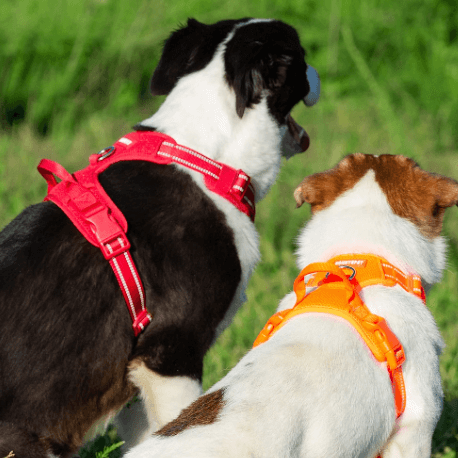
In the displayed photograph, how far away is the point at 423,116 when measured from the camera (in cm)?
772

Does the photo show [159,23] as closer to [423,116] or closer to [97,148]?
[97,148]

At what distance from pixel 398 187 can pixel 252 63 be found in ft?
2.63

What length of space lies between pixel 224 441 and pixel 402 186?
130 centimetres

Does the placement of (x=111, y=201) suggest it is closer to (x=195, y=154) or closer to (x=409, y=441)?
(x=195, y=154)

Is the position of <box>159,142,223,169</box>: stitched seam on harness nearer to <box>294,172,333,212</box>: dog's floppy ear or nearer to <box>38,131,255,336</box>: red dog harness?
<box>38,131,255,336</box>: red dog harness

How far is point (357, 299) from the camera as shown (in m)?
2.10

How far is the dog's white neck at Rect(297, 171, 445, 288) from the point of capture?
2363 millimetres

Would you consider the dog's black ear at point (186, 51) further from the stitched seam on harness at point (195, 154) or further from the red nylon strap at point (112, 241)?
the red nylon strap at point (112, 241)

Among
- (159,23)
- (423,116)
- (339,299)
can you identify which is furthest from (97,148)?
(339,299)

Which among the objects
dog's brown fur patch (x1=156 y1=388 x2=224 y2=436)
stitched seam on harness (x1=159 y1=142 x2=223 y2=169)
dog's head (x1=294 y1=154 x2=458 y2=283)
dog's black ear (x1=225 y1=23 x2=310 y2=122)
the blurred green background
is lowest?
the blurred green background

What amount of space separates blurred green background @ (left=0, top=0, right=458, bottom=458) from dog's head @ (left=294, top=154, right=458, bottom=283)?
2.18 meters

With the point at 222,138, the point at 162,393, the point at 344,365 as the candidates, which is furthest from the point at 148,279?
the point at 344,365

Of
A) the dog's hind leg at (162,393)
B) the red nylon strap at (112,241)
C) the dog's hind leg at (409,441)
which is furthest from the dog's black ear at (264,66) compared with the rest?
the dog's hind leg at (409,441)

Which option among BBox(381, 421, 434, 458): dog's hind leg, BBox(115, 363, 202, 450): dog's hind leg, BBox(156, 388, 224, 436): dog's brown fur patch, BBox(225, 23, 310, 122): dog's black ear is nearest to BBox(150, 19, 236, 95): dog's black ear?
BBox(225, 23, 310, 122): dog's black ear
